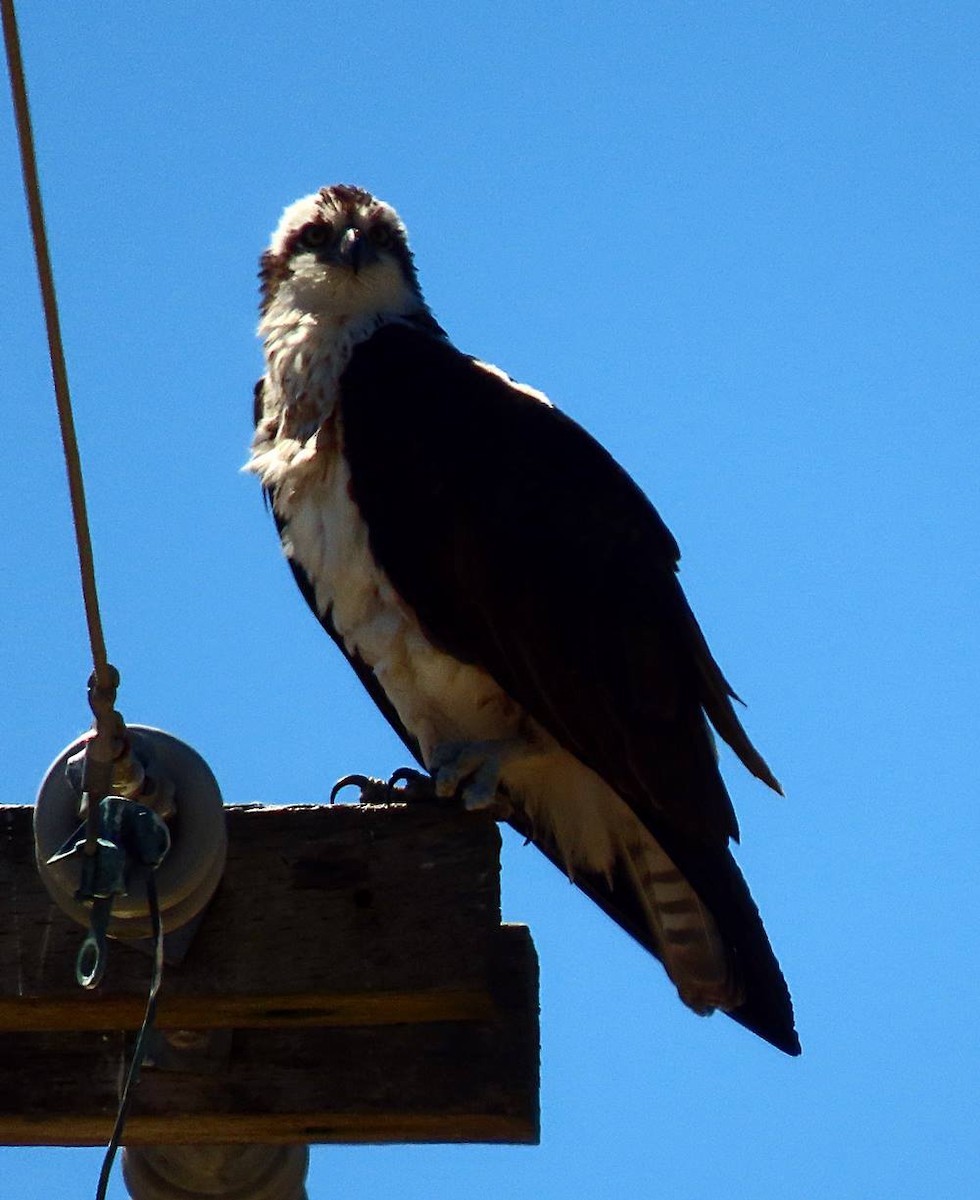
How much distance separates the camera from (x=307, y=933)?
3.03 meters

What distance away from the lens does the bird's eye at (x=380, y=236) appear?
19.2 feet

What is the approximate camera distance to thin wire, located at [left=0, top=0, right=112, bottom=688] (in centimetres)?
229

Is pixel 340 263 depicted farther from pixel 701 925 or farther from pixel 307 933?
pixel 307 933

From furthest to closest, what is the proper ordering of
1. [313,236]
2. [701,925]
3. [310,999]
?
[313,236]
[701,925]
[310,999]

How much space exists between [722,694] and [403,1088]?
1.84 metres

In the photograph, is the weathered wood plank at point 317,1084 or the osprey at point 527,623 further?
the osprey at point 527,623

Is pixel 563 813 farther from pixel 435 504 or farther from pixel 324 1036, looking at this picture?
pixel 324 1036

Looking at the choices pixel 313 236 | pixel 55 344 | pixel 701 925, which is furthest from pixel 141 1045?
pixel 313 236

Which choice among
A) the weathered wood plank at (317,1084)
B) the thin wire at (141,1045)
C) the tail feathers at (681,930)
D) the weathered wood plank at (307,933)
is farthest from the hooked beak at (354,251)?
the thin wire at (141,1045)

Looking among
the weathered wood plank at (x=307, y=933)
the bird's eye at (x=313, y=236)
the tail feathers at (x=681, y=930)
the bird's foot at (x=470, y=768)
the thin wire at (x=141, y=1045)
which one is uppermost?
the bird's eye at (x=313, y=236)

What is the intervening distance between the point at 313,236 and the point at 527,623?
1834mm

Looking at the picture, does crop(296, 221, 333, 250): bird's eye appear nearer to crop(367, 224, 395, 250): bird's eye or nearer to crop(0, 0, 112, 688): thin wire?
crop(367, 224, 395, 250): bird's eye

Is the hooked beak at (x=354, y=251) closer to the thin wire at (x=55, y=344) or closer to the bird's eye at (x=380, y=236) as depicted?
the bird's eye at (x=380, y=236)

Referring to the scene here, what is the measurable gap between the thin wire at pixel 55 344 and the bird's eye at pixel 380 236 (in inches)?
138
